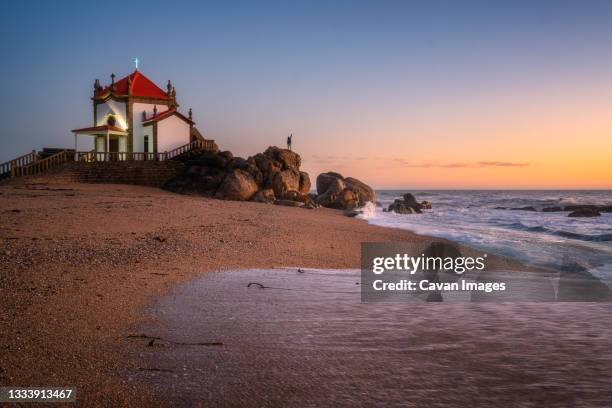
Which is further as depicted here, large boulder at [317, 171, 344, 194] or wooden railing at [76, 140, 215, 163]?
large boulder at [317, 171, 344, 194]

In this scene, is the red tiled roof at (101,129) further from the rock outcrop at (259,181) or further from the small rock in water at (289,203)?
the small rock in water at (289,203)

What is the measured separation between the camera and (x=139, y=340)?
14.8 feet

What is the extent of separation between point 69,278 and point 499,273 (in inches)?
345

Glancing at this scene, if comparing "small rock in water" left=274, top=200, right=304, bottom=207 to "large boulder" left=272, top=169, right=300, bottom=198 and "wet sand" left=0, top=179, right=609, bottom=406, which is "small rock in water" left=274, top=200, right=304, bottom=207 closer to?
"large boulder" left=272, top=169, right=300, bottom=198

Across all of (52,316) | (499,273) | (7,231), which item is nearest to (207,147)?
(7,231)

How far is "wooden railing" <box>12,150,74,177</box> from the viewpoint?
102 feet

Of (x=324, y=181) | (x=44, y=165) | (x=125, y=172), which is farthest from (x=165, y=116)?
(x=324, y=181)

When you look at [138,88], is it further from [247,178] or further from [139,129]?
[247,178]

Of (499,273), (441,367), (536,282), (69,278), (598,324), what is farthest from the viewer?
(499,273)

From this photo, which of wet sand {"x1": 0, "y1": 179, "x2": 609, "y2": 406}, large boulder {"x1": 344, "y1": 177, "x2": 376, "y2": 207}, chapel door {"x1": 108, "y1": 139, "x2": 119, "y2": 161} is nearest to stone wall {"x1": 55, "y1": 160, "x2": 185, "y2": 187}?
chapel door {"x1": 108, "y1": 139, "x2": 119, "y2": 161}

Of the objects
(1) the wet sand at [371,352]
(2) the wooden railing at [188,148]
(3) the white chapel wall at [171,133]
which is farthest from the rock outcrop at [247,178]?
(1) the wet sand at [371,352]

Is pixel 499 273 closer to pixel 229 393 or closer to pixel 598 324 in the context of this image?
pixel 598 324

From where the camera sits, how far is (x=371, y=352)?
4.31 metres
